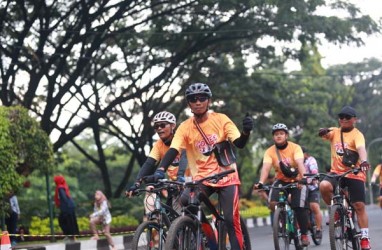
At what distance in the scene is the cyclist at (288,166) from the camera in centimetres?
1179

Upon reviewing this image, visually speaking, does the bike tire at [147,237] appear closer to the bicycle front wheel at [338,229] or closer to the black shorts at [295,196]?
the bicycle front wheel at [338,229]

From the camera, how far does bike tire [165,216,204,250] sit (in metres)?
7.35

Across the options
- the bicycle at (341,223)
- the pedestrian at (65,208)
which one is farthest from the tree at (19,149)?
the bicycle at (341,223)

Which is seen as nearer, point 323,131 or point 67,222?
point 323,131

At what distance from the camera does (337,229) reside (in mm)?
9922

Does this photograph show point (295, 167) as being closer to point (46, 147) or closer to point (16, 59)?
point (46, 147)

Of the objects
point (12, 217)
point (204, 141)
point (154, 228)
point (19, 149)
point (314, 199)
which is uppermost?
point (19, 149)

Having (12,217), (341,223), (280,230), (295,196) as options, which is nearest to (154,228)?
(341,223)

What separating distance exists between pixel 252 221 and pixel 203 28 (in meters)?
7.03

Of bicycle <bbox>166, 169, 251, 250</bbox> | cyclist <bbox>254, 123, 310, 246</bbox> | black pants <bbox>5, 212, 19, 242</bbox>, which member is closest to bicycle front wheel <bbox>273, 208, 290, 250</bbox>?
cyclist <bbox>254, 123, 310, 246</bbox>

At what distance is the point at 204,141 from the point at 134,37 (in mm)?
19226

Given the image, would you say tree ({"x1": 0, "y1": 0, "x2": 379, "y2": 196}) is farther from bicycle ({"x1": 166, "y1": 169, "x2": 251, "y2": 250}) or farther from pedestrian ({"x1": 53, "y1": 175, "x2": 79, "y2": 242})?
bicycle ({"x1": 166, "y1": 169, "x2": 251, "y2": 250})

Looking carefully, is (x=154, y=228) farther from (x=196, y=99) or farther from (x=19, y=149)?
(x=19, y=149)

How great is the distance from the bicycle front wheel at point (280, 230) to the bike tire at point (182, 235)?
323 centimetres
